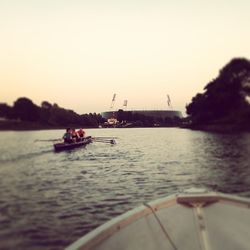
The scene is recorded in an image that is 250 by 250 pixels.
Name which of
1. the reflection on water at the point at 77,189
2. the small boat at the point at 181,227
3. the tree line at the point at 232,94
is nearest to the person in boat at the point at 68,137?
the reflection on water at the point at 77,189

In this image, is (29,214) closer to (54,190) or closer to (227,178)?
(54,190)

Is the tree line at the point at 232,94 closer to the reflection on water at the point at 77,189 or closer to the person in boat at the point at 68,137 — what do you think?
the person in boat at the point at 68,137

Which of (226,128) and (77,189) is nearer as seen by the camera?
(77,189)

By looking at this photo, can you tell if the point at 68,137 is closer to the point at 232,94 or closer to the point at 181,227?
the point at 181,227

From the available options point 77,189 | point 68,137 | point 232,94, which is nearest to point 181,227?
point 77,189

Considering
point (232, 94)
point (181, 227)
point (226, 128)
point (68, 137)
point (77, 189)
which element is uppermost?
point (232, 94)

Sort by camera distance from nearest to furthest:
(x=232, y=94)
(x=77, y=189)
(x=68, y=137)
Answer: (x=77, y=189) → (x=68, y=137) → (x=232, y=94)

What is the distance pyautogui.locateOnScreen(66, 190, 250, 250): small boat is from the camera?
4875mm

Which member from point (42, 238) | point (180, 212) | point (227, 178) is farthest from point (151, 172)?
point (180, 212)

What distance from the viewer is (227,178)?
20156mm

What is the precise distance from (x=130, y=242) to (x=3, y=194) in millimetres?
12638

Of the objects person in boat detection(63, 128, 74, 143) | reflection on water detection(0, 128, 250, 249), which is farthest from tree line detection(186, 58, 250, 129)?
reflection on water detection(0, 128, 250, 249)

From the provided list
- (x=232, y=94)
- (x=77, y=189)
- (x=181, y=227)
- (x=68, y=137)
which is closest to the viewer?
(x=181, y=227)

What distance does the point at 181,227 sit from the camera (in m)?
5.25
